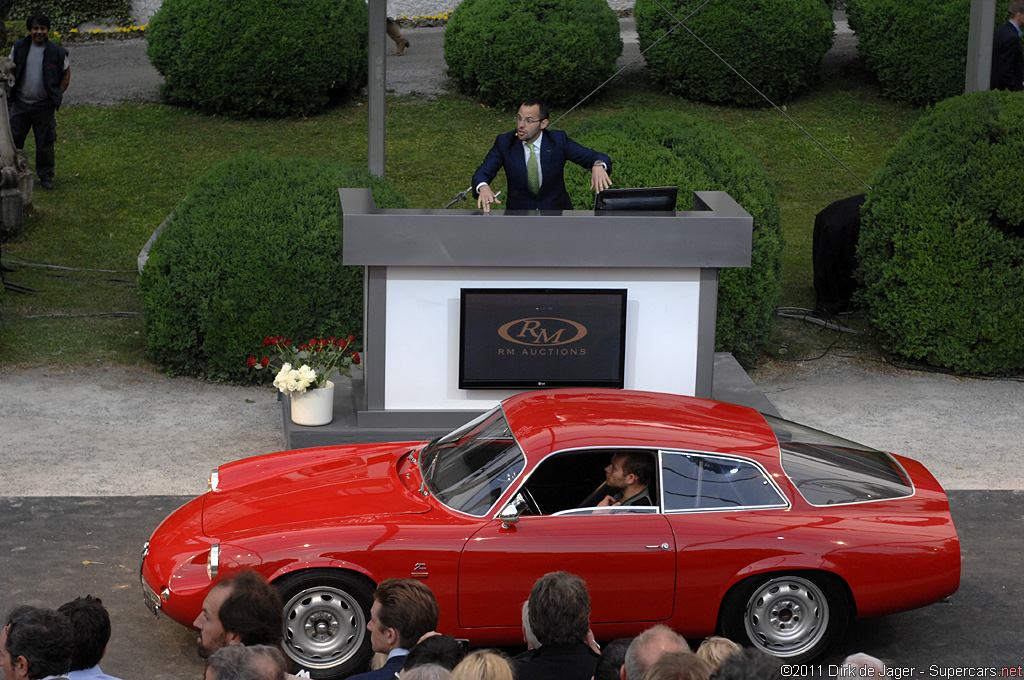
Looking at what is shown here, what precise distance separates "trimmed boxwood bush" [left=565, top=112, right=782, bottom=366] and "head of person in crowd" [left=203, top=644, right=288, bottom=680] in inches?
298

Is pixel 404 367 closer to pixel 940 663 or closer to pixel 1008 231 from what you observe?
pixel 940 663

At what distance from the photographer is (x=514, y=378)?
9164mm

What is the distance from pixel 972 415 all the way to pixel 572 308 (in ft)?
12.4

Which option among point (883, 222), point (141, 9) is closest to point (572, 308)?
point (883, 222)

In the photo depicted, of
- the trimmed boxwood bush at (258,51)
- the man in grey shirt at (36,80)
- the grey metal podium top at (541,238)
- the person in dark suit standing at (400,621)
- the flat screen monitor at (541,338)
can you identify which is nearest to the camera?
the person in dark suit standing at (400,621)

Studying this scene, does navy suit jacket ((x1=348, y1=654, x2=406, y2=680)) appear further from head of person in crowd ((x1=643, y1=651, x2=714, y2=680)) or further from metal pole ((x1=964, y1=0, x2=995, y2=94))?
metal pole ((x1=964, y1=0, x2=995, y2=94))

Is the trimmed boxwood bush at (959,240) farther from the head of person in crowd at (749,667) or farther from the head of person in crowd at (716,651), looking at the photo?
the head of person in crowd at (749,667)

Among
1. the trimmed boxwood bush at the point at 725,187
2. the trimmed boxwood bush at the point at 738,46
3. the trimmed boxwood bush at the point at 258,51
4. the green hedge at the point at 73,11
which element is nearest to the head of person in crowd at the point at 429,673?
the trimmed boxwood bush at the point at 725,187

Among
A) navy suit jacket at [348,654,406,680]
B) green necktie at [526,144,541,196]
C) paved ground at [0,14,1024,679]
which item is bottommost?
paved ground at [0,14,1024,679]

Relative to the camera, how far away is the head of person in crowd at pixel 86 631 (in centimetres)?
461

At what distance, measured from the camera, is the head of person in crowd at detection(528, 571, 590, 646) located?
498 cm

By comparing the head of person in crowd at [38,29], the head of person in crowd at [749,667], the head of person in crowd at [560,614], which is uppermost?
the head of person in crowd at [38,29]

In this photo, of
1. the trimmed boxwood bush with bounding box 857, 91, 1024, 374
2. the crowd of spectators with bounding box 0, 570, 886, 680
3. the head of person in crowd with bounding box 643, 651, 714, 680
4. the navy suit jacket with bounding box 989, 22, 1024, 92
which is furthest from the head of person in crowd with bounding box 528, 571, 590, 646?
the navy suit jacket with bounding box 989, 22, 1024, 92

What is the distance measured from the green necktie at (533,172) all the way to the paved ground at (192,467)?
277 cm
